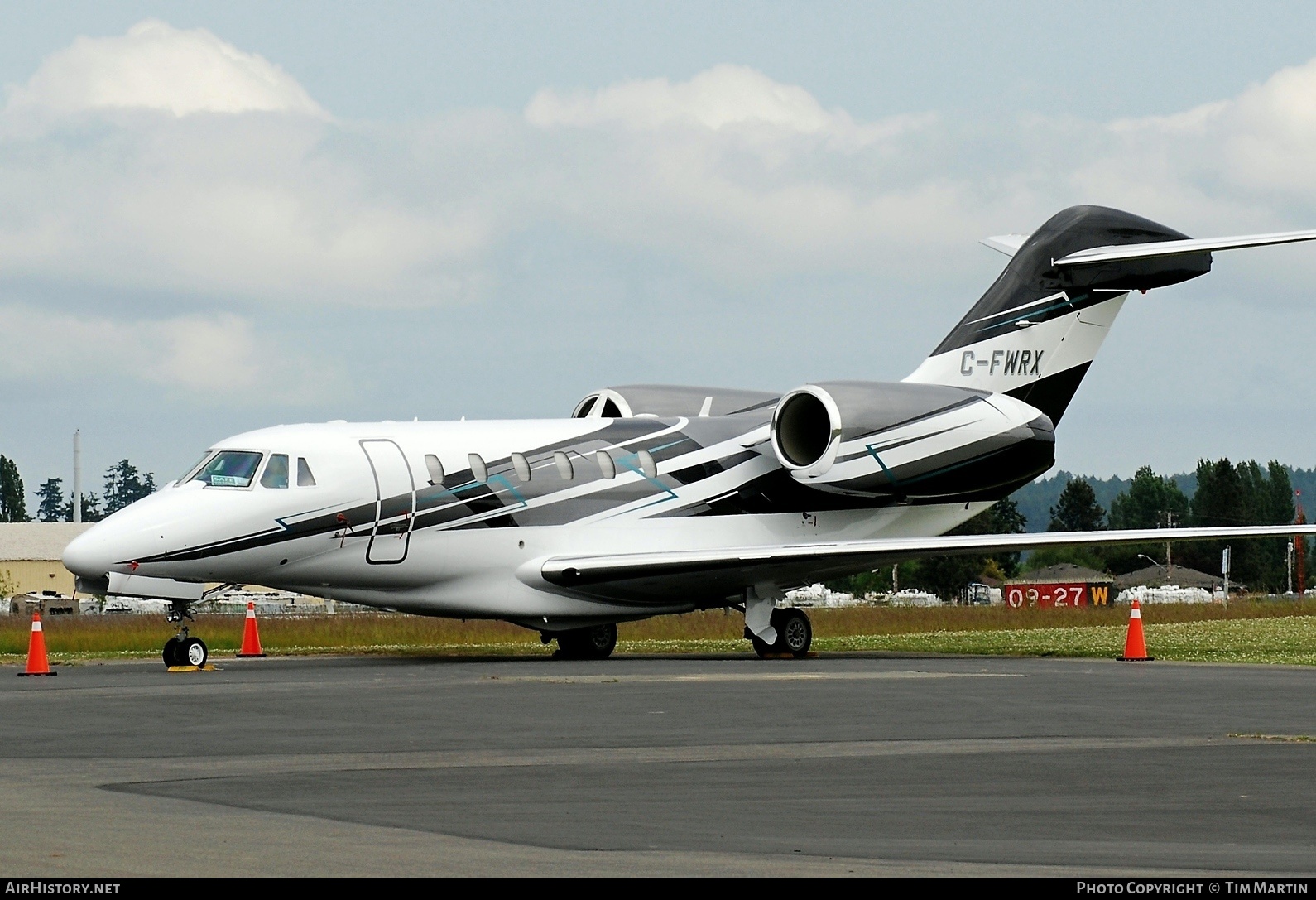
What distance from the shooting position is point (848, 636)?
3662 centimetres

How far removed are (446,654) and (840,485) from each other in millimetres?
6476

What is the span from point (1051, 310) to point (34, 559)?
320ft

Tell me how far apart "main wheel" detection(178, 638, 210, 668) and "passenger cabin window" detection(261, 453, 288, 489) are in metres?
2.16

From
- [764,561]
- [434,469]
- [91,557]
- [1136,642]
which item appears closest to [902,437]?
[764,561]

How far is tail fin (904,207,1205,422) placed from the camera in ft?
94.8

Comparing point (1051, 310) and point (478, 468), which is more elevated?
point (1051, 310)

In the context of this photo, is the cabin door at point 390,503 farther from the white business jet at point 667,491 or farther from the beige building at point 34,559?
the beige building at point 34,559

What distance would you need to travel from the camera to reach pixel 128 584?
22953 millimetres

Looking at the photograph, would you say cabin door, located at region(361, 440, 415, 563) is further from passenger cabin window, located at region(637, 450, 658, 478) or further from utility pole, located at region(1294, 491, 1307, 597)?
utility pole, located at region(1294, 491, 1307, 597)

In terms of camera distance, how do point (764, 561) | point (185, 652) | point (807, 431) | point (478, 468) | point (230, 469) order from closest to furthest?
1. point (185, 652)
2. point (230, 469)
3. point (764, 561)
4. point (478, 468)
5. point (807, 431)

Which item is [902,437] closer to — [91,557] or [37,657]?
[91,557]

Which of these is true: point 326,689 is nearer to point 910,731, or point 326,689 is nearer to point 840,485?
point 910,731

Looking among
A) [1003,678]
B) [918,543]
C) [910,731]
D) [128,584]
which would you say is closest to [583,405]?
[918,543]

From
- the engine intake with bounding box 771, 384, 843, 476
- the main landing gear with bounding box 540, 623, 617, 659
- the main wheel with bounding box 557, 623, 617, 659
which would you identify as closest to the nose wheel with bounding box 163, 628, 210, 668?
the main landing gear with bounding box 540, 623, 617, 659
